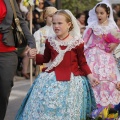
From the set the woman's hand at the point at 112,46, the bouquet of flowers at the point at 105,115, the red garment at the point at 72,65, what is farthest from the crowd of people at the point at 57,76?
the woman's hand at the point at 112,46

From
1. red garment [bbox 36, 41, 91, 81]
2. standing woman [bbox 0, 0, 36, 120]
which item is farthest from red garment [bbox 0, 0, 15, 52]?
red garment [bbox 36, 41, 91, 81]

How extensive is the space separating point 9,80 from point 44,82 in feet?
1.41

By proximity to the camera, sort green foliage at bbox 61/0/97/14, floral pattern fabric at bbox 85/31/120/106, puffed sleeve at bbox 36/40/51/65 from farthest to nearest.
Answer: green foliage at bbox 61/0/97/14 < floral pattern fabric at bbox 85/31/120/106 < puffed sleeve at bbox 36/40/51/65

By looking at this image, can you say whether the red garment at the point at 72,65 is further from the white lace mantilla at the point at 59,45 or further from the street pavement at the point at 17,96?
the street pavement at the point at 17,96

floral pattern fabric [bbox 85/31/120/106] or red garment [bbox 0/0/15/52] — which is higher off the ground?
red garment [bbox 0/0/15/52]

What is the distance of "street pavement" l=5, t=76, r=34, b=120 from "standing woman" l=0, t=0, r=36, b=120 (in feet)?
5.28

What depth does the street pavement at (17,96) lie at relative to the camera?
7.13 meters

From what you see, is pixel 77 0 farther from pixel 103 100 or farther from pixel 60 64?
pixel 60 64

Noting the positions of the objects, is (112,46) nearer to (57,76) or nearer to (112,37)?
(112,37)

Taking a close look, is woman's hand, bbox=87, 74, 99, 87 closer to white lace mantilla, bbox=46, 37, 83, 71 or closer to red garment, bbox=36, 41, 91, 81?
red garment, bbox=36, 41, 91, 81

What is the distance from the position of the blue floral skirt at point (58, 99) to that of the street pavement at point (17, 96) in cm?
178

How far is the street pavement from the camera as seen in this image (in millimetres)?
7133

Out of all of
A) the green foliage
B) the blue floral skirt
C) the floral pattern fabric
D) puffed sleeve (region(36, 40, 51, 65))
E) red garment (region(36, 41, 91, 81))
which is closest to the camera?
the blue floral skirt

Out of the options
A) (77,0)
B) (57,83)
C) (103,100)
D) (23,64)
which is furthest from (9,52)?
(77,0)
